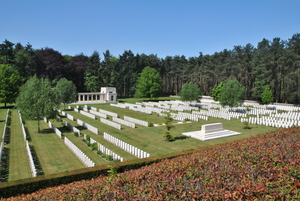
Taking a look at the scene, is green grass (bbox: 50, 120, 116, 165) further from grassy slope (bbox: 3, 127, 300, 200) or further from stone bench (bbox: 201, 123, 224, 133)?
stone bench (bbox: 201, 123, 224, 133)

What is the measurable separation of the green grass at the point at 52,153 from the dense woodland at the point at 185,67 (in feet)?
129

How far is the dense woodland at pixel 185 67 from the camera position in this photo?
5341 cm

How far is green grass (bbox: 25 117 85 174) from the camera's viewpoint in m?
14.9

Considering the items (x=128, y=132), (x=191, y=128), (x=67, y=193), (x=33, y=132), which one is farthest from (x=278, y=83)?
(x=67, y=193)

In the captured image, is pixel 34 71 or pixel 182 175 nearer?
pixel 182 175

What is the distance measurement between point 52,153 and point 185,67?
72532 mm

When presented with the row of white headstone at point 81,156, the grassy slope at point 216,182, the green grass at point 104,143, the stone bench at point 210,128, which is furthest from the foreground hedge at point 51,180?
the stone bench at point 210,128

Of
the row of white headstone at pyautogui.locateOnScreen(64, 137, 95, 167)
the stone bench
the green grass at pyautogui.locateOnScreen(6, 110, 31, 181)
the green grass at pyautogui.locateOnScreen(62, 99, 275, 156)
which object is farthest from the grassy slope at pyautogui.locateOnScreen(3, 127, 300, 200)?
the stone bench

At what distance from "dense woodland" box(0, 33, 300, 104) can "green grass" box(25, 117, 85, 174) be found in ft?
129

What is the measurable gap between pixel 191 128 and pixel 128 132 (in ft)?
25.7

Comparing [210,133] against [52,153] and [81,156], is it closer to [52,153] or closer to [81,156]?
[81,156]

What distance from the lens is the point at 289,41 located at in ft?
177

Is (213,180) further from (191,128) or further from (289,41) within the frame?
(289,41)

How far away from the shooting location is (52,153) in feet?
58.7
